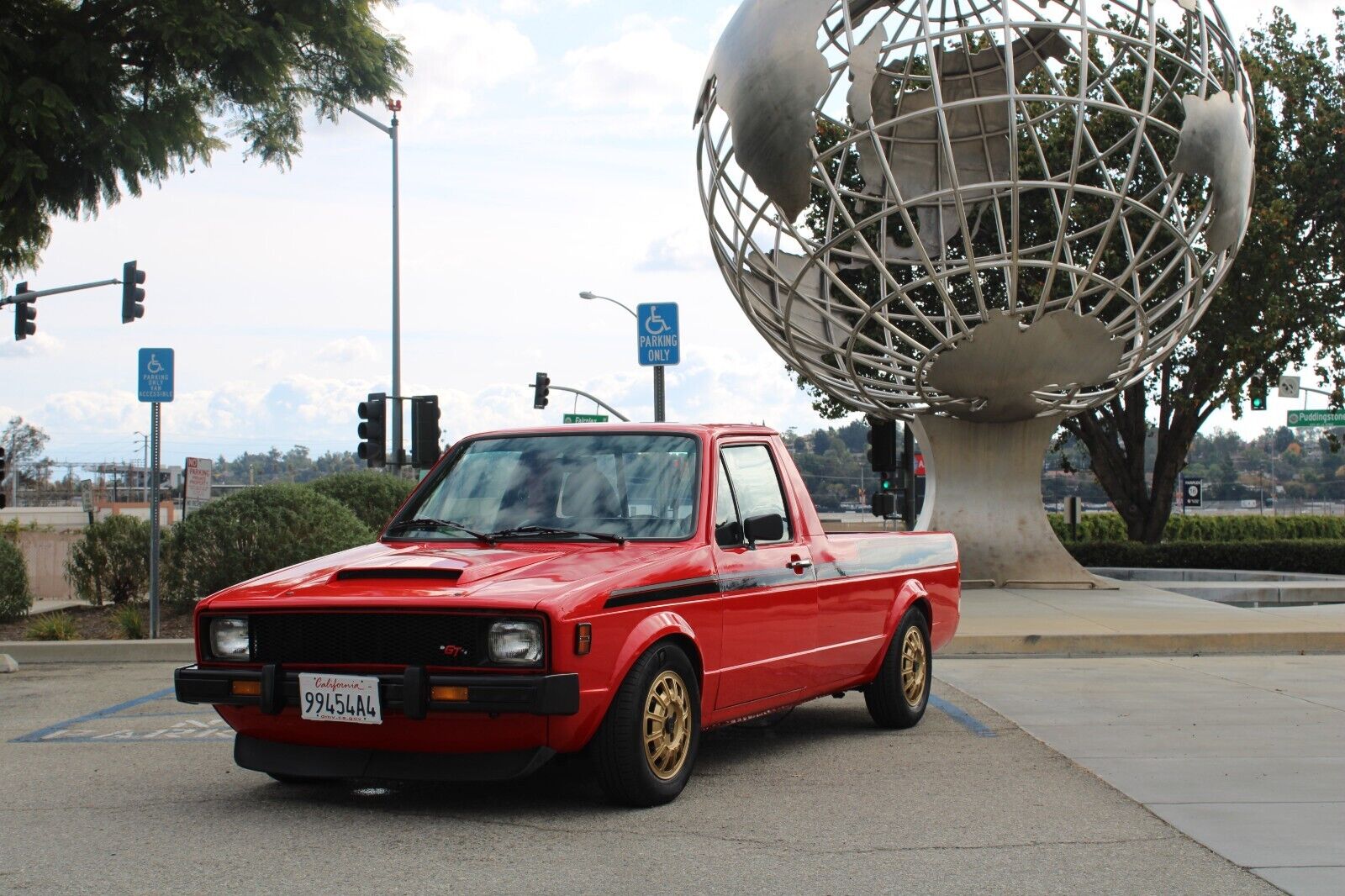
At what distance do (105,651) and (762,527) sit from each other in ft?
27.3

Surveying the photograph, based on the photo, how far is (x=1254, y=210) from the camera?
2758cm

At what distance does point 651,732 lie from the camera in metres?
6.39

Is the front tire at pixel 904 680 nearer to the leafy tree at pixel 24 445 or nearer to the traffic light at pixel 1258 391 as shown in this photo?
the traffic light at pixel 1258 391

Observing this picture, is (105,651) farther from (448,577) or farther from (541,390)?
(541,390)

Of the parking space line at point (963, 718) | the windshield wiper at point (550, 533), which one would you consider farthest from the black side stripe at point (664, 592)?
the parking space line at point (963, 718)

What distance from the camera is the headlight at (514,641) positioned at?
5.96 meters

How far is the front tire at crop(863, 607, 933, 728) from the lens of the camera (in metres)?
8.75

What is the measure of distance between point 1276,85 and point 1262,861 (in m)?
27.5

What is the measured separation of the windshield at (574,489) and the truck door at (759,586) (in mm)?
246

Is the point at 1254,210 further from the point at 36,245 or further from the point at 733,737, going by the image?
the point at 733,737

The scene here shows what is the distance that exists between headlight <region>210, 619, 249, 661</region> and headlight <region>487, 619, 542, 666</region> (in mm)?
1193

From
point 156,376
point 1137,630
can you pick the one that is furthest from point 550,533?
point 1137,630

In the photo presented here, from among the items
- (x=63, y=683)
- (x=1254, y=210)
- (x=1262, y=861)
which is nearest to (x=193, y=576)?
(x=63, y=683)

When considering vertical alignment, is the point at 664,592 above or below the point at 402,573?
below
